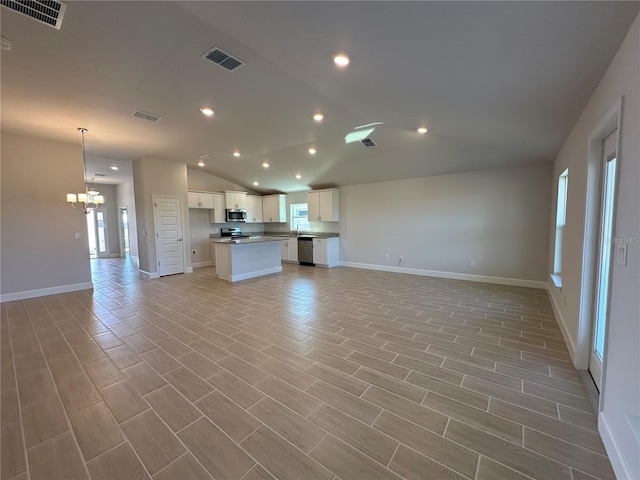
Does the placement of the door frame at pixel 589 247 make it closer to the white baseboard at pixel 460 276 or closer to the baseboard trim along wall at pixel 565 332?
the baseboard trim along wall at pixel 565 332

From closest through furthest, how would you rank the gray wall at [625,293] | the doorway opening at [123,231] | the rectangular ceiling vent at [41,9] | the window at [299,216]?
the gray wall at [625,293]
the rectangular ceiling vent at [41,9]
the window at [299,216]
the doorway opening at [123,231]

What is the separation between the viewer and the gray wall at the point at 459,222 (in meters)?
5.16

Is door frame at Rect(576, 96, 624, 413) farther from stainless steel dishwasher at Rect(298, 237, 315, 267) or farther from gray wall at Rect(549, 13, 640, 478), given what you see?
stainless steel dishwasher at Rect(298, 237, 315, 267)

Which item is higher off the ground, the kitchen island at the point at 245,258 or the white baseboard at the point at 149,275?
the kitchen island at the point at 245,258

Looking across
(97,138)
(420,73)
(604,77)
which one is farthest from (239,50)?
(97,138)

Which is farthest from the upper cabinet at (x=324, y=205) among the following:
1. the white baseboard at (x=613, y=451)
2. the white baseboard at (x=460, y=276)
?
the white baseboard at (x=613, y=451)

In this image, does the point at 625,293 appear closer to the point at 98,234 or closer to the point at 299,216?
the point at 299,216

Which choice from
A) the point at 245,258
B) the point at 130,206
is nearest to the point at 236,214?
the point at 245,258

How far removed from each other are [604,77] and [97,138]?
6.97 m

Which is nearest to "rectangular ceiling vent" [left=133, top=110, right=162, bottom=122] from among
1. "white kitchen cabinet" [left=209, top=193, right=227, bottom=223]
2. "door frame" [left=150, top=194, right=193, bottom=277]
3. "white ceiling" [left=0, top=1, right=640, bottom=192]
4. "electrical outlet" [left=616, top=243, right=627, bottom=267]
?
"white ceiling" [left=0, top=1, right=640, bottom=192]

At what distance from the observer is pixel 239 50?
2535 mm

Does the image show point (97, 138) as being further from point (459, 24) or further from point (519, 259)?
point (519, 259)

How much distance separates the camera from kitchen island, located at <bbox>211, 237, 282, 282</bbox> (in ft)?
19.8

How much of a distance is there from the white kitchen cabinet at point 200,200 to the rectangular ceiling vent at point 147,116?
3748 millimetres
